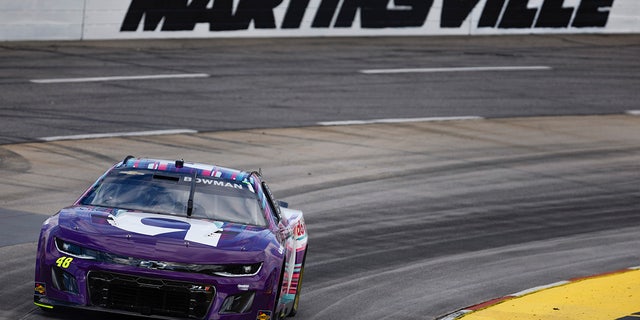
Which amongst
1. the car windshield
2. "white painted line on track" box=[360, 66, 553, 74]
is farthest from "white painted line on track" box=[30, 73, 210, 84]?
the car windshield

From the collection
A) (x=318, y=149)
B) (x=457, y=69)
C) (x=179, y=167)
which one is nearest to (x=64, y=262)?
(x=179, y=167)

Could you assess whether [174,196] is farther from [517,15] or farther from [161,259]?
[517,15]

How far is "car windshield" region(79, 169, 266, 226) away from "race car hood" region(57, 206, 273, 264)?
21 centimetres

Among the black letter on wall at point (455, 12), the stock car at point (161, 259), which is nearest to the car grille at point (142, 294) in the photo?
the stock car at point (161, 259)

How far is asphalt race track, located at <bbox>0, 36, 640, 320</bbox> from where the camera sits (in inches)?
513

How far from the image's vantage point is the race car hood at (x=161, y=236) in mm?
8812

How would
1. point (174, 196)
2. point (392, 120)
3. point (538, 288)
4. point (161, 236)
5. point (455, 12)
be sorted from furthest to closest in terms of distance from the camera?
point (455, 12) < point (392, 120) < point (538, 288) < point (174, 196) < point (161, 236)

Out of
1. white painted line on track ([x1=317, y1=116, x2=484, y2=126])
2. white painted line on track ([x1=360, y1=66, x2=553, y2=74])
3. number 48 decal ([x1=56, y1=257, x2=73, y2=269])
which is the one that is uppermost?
number 48 decal ([x1=56, y1=257, x2=73, y2=269])

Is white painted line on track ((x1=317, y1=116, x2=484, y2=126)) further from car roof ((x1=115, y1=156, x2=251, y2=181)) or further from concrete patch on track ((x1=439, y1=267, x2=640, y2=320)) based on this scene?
car roof ((x1=115, y1=156, x2=251, y2=181))

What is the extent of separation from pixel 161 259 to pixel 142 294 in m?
0.28

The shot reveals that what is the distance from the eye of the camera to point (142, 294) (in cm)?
871

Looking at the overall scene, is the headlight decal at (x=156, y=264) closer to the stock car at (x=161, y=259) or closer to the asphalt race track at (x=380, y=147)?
the stock car at (x=161, y=259)

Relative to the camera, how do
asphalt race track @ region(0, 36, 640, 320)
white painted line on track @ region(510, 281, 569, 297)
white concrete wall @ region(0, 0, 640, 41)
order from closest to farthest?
white painted line on track @ region(510, 281, 569, 297) → asphalt race track @ region(0, 36, 640, 320) → white concrete wall @ region(0, 0, 640, 41)

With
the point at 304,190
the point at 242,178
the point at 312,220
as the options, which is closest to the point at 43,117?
the point at 304,190
